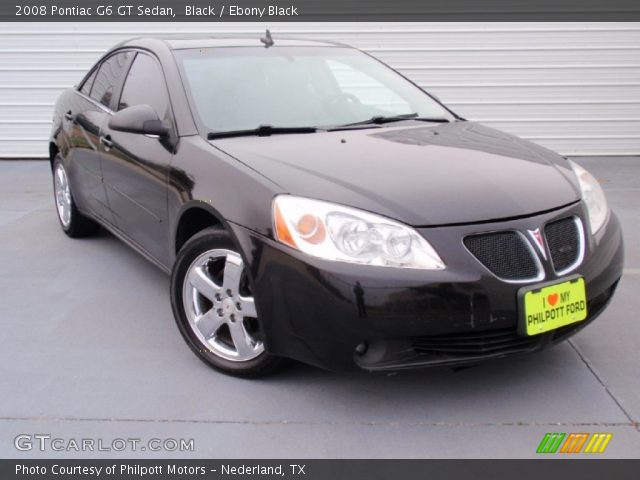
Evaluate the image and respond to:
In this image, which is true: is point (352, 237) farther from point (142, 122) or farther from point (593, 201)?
point (142, 122)

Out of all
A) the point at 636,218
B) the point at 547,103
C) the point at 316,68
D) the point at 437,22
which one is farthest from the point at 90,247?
the point at 547,103

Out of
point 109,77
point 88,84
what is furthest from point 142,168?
point 88,84

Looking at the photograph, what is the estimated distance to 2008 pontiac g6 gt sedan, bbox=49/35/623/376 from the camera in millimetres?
2699

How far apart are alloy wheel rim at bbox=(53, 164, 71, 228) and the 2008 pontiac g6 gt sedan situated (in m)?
1.38

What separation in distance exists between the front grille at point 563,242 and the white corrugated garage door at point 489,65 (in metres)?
6.17

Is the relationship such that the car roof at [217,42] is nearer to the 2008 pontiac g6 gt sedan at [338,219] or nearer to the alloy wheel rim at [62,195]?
the 2008 pontiac g6 gt sedan at [338,219]

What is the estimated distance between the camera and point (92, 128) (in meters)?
4.70

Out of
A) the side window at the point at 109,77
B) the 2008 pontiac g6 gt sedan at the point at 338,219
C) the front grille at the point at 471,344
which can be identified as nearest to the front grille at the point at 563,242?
the 2008 pontiac g6 gt sedan at the point at 338,219

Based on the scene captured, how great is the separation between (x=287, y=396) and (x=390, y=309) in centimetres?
73

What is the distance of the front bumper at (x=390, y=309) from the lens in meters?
2.65
